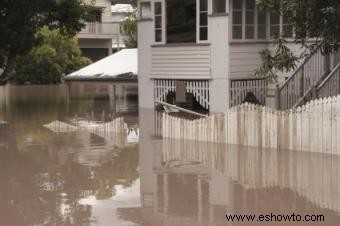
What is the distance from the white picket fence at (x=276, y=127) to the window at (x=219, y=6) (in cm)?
708

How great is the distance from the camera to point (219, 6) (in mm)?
22938

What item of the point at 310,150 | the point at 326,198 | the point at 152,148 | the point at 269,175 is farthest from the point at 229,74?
the point at 326,198

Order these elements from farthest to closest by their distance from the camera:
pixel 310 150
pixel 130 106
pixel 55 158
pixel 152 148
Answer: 1. pixel 130 106
2. pixel 152 148
3. pixel 55 158
4. pixel 310 150

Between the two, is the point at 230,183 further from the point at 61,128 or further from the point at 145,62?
the point at 145,62

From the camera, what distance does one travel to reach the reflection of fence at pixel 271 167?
11320mm

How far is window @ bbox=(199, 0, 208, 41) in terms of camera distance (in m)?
23.2

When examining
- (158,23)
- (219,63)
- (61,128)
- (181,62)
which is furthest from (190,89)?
(61,128)

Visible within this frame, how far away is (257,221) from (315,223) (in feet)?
2.60

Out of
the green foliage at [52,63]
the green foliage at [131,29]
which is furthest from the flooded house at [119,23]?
the green foliage at [52,63]

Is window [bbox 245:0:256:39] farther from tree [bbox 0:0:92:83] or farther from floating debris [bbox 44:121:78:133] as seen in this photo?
tree [bbox 0:0:92:83]

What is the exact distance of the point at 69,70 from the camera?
48.6 meters

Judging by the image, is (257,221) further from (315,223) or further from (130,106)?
(130,106)

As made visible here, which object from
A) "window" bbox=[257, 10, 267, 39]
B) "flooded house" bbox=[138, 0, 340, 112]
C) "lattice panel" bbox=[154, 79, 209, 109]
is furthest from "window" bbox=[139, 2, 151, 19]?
"window" bbox=[257, 10, 267, 39]

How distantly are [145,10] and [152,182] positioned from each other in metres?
14.0
